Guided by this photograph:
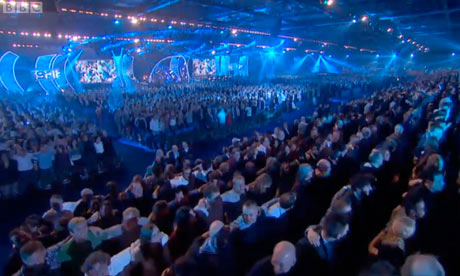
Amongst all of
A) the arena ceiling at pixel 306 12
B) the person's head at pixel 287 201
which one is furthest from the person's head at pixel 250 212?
the arena ceiling at pixel 306 12

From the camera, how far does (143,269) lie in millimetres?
2572

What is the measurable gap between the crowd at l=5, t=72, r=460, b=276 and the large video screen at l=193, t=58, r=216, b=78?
27.8 meters

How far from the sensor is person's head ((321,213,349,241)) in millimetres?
2334

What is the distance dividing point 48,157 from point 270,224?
510cm

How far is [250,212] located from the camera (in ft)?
9.34

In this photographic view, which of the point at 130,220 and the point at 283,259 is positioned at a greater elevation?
the point at 283,259

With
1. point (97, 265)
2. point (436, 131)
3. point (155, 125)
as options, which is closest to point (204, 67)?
point (155, 125)

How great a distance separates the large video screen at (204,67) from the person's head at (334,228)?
2995 cm

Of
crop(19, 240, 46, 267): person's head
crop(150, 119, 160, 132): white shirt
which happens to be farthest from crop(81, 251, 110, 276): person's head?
crop(150, 119, 160, 132): white shirt

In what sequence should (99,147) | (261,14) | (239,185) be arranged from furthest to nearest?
(261,14) → (99,147) → (239,185)

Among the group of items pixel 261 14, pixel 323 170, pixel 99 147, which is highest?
pixel 261 14

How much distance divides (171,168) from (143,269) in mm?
2399

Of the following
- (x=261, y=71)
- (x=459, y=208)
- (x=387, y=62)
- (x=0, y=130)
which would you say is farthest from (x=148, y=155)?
(x=387, y=62)

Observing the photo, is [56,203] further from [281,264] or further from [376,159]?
[376,159]
